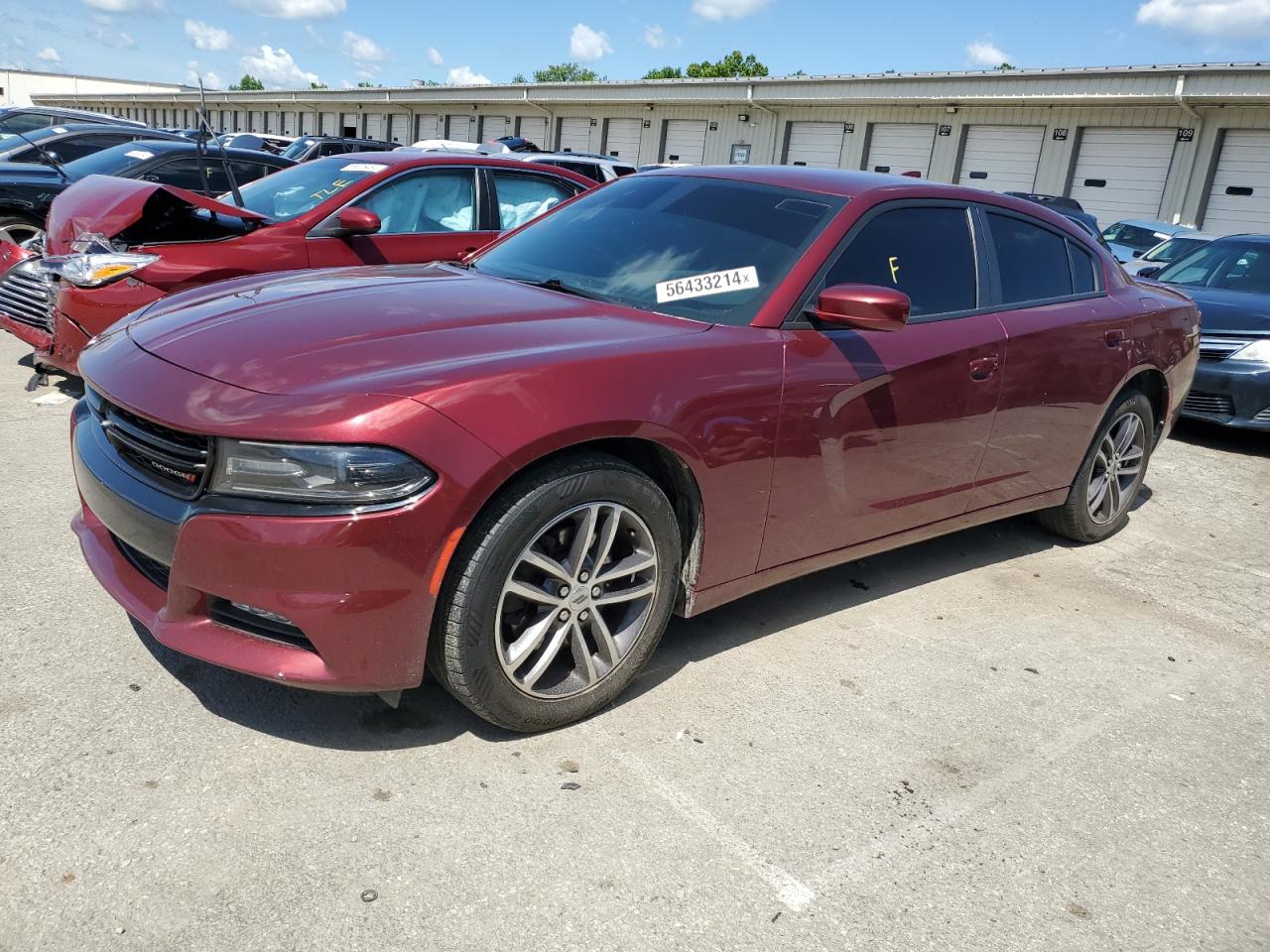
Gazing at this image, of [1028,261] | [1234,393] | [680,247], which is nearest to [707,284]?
[680,247]

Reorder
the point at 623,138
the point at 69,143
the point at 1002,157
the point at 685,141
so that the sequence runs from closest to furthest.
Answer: the point at 69,143 < the point at 1002,157 < the point at 685,141 < the point at 623,138

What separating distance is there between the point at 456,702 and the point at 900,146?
25.2 metres

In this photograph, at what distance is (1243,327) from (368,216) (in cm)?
621

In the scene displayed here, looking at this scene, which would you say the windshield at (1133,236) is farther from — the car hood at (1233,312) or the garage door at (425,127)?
the garage door at (425,127)

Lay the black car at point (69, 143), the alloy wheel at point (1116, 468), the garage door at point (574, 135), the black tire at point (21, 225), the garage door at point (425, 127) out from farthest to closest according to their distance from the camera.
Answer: the garage door at point (425, 127), the garage door at point (574, 135), the black car at point (69, 143), the black tire at point (21, 225), the alloy wheel at point (1116, 468)

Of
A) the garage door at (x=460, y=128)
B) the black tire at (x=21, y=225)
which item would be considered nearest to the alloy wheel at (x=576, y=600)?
the black tire at (x=21, y=225)

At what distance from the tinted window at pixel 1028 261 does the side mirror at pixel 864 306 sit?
1.11 m

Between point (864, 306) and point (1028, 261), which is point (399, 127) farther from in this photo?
point (864, 306)

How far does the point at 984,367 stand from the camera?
383cm

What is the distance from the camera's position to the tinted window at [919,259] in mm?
3514

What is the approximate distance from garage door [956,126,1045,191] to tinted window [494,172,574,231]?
18.5 meters

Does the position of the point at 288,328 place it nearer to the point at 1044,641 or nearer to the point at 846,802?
the point at 846,802

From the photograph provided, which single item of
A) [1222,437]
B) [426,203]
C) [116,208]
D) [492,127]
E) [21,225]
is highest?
[492,127]

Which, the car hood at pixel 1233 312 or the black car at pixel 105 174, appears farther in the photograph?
the black car at pixel 105 174
